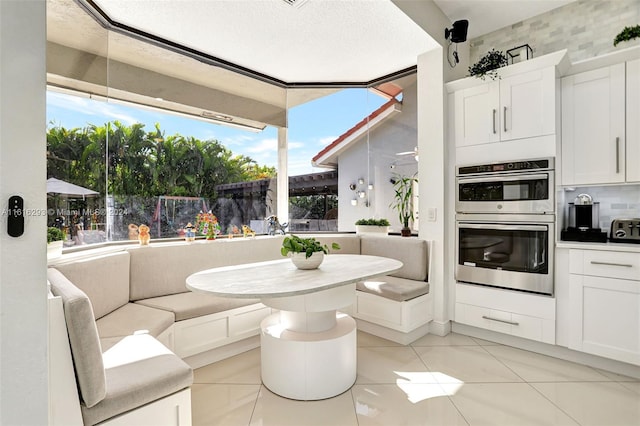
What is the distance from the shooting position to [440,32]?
322cm

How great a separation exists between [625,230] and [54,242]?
4.20 m

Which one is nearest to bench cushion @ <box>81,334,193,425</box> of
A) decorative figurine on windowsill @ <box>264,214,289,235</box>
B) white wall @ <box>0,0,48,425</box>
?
white wall @ <box>0,0,48,425</box>

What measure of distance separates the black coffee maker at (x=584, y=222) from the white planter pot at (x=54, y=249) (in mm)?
3867

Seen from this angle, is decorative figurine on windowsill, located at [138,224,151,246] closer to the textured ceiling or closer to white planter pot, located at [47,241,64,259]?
white planter pot, located at [47,241,64,259]

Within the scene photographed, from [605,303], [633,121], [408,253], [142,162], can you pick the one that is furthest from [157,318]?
[633,121]

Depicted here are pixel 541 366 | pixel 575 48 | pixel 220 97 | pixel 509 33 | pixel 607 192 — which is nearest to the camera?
pixel 541 366

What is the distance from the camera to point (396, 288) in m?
3.03

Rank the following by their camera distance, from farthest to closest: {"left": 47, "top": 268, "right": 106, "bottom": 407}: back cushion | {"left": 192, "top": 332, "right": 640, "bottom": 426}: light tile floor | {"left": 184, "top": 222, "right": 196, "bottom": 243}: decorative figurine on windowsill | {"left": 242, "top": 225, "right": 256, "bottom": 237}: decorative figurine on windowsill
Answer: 1. {"left": 242, "top": 225, "right": 256, "bottom": 237}: decorative figurine on windowsill
2. {"left": 184, "top": 222, "right": 196, "bottom": 243}: decorative figurine on windowsill
3. {"left": 192, "top": 332, "right": 640, "bottom": 426}: light tile floor
4. {"left": 47, "top": 268, "right": 106, "bottom": 407}: back cushion

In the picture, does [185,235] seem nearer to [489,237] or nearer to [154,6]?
[154,6]

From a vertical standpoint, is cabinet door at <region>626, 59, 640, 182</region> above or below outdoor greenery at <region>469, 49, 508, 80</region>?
below

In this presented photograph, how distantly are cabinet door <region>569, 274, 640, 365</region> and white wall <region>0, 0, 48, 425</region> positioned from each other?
331cm

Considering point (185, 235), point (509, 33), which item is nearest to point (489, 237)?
point (509, 33)

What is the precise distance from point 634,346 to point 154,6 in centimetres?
448

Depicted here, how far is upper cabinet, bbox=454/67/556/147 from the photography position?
273 cm
